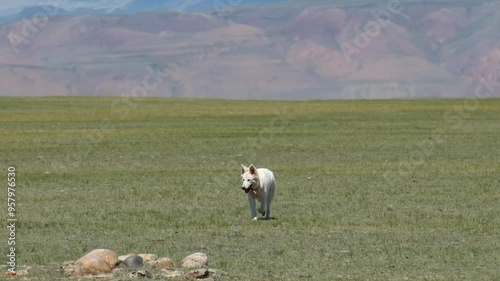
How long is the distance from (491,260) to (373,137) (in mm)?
34628

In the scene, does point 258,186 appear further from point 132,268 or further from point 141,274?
point 141,274

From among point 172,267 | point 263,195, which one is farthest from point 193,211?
point 172,267

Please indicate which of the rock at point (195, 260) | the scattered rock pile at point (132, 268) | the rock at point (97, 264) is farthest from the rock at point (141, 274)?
the rock at point (195, 260)

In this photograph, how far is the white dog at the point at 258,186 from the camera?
60.6 ft

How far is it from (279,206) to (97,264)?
27.9 ft

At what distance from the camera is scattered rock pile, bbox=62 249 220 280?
43.1ft

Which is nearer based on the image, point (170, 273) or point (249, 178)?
point (170, 273)

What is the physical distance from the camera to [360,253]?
50.3 ft

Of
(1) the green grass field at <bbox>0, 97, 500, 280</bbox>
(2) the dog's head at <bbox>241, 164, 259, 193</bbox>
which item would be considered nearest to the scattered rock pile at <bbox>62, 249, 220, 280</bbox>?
(1) the green grass field at <bbox>0, 97, 500, 280</bbox>

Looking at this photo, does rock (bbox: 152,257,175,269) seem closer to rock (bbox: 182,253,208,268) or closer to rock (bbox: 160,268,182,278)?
rock (bbox: 182,253,208,268)

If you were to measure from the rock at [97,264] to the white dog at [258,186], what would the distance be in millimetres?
5192

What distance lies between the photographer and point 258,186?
1880cm

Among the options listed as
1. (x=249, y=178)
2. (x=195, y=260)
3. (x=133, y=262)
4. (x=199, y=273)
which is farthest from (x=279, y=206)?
(x=199, y=273)

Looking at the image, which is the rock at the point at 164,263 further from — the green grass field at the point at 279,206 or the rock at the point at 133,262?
the green grass field at the point at 279,206
